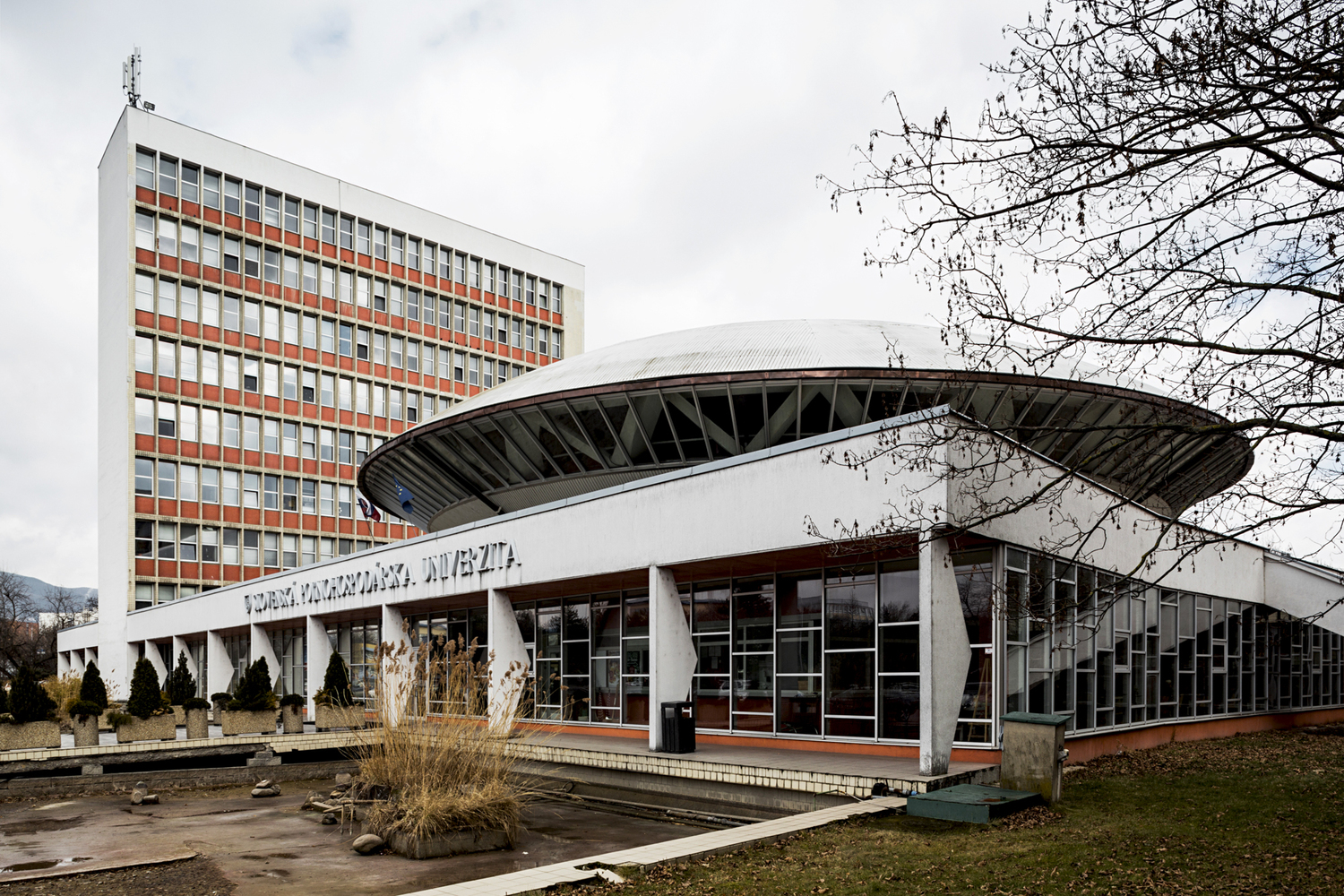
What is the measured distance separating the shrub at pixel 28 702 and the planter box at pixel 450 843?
14.3 metres

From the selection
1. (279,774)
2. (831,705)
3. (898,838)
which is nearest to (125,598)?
(279,774)

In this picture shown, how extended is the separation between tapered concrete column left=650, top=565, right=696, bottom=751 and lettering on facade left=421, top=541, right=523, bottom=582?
4.60 meters

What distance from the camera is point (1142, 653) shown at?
19656 millimetres

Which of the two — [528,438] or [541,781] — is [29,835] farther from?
[528,438]

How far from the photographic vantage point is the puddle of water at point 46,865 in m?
11.1

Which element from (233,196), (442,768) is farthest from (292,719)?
(233,196)

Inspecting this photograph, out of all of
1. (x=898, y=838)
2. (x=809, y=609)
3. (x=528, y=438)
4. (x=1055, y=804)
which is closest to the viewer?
(x=898, y=838)

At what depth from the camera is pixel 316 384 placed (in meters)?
61.2

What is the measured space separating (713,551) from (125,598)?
1776 inches

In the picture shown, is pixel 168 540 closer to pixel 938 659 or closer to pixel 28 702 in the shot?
pixel 28 702

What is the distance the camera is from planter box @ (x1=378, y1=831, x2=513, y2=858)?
37.3 feet

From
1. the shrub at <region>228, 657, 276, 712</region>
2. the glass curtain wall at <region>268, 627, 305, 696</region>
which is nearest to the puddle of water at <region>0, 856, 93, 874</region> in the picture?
the shrub at <region>228, 657, 276, 712</region>

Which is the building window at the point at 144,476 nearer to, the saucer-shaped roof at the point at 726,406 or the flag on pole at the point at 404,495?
the flag on pole at the point at 404,495

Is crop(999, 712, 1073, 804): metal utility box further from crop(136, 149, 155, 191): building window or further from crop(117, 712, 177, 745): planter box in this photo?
crop(136, 149, 155, 191): building window
